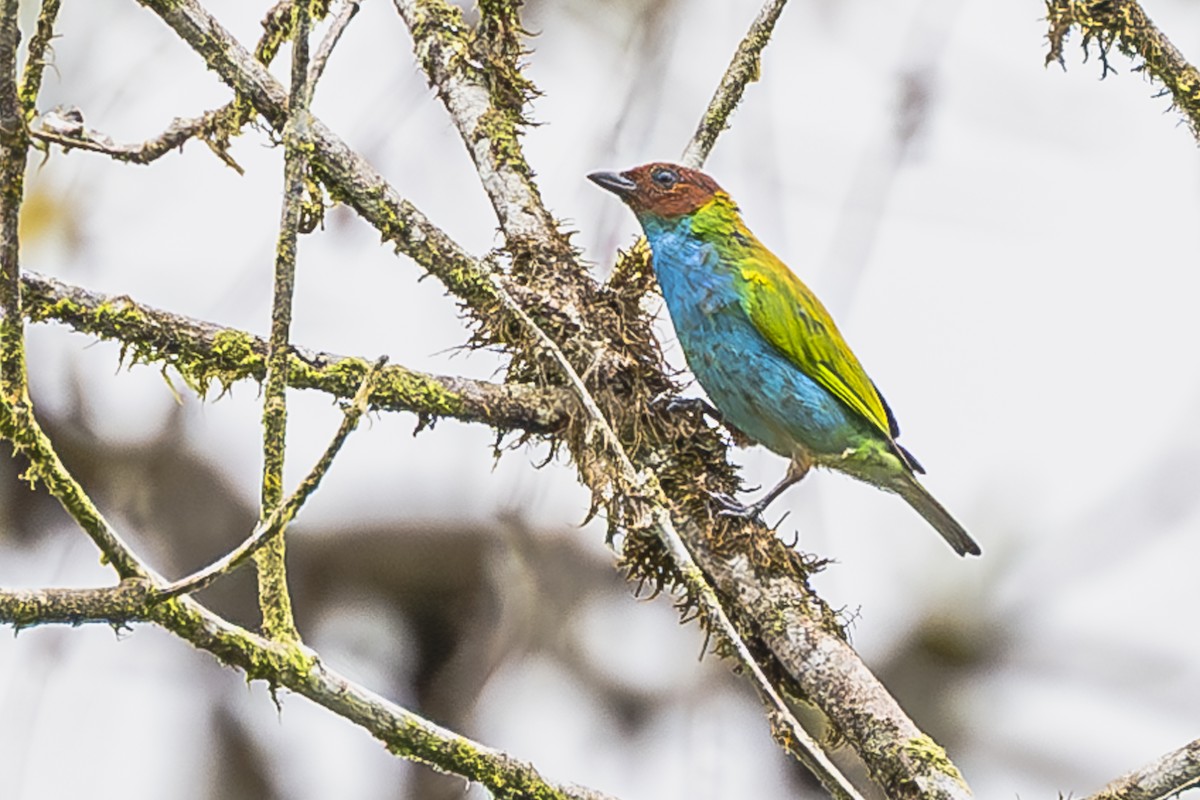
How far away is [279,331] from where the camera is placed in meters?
2.23

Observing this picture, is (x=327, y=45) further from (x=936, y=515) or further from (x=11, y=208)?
(x=936, y=515)

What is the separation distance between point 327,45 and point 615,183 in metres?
2.11

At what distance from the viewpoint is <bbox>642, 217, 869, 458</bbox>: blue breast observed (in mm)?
4238

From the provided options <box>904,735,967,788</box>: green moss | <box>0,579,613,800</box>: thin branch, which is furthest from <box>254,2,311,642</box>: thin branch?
<box>904,735,967,788</box>: green moss

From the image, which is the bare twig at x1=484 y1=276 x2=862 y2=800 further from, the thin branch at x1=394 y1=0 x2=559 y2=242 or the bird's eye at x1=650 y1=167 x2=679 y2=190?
the bird's eye at x1=650 y1=167 x2=679 y2=190

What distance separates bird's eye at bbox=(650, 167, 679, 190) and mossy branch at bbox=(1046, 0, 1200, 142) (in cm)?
118

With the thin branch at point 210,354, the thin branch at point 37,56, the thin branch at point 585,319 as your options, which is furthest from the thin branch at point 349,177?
the thin branch at point 37,56

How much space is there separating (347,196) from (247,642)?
5.09 ft

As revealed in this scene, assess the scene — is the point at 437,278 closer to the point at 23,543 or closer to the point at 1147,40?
the point at 1147,40

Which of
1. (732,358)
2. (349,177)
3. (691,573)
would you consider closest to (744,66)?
(732,358)

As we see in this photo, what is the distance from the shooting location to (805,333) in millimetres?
4484

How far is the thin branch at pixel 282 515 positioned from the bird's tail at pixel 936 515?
2785mm

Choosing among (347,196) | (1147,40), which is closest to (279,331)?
(347,196)

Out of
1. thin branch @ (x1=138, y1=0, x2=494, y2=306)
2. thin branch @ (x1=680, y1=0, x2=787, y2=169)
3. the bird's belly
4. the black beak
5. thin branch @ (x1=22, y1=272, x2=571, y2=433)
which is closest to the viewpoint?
thin branch @ (x1=22, y1=272, x2=571, y2=433)
